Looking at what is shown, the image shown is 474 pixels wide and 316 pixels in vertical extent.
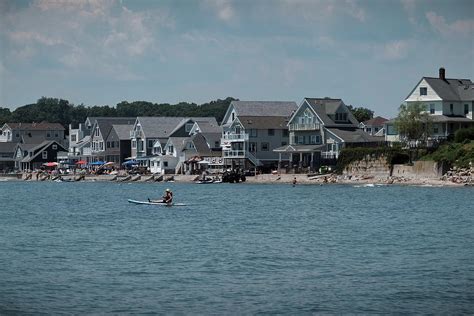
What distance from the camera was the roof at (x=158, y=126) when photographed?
13938cm

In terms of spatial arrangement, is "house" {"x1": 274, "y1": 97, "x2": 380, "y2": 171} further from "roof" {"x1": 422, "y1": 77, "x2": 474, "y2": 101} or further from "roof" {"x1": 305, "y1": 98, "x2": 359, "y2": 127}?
"roof" {"x1": 422, "y1": 77, "x2": 474, "y2": 101}

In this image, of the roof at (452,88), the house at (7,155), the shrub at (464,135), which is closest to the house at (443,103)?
the roof at (452,88)

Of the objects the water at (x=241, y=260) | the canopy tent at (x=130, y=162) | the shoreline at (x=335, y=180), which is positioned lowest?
the water at (x=241, y=260)

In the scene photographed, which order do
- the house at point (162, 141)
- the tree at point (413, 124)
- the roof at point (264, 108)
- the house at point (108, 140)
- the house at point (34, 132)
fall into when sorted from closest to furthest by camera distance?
1. the tree at point (413, 124)
2. the roof at point (264, 108)
3. the house at point (162, 141)
4. the house at point (108, 140)
5. the house at point (34, 132)

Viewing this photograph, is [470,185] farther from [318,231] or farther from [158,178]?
[158,178]

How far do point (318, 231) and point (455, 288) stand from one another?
1690 centimetres

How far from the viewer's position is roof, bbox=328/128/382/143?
348 feet

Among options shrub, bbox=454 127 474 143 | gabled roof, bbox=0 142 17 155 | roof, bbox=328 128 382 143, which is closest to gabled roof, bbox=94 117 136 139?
gabled roof, bbox=0 142 17 155

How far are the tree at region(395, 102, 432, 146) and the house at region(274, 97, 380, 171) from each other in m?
8.89

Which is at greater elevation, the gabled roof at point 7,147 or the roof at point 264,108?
the roof at point 264,108

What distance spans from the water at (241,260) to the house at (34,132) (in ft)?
401

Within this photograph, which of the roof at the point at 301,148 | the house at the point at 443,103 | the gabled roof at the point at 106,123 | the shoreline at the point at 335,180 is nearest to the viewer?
the shoreline at the point at 335,180

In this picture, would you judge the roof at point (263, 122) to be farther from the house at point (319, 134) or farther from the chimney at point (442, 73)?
the chimney at point (442, 73)

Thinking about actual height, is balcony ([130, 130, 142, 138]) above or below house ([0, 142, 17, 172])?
above
